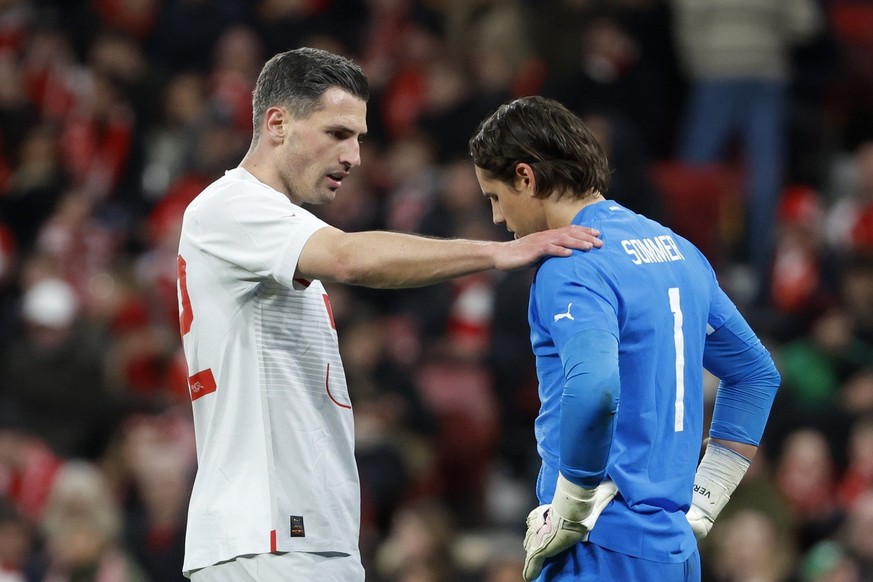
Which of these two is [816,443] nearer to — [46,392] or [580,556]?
[580,556]

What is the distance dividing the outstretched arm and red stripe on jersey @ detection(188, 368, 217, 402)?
0.47 m

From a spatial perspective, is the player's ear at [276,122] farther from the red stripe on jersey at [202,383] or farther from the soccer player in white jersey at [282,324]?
the red stripe on jersey at [202,383]

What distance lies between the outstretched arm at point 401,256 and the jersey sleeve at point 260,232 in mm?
48

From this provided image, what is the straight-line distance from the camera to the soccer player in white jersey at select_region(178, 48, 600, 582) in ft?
13.3

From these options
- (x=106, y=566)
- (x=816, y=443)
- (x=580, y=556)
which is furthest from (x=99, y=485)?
(x=580, y=556)

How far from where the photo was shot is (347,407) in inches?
173

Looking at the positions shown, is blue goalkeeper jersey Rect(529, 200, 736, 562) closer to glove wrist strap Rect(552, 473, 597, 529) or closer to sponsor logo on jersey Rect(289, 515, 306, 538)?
glove wrist strap Rect(552, 473, 597, 529)

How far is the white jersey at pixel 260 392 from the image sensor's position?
414 centimetres

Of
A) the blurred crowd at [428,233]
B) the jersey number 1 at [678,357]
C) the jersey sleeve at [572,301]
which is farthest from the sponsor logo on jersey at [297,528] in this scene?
the blurred crowd at [428,233]

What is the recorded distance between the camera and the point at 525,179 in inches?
157

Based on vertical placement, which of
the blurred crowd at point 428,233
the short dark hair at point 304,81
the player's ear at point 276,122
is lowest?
the blurred crowd at point 428,233

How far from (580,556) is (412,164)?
817cm

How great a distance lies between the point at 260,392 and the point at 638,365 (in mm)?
1087

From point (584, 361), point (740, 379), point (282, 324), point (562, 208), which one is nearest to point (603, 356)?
point (584, 361)
